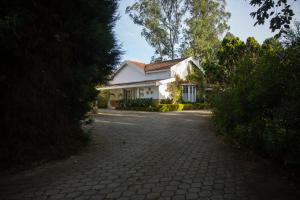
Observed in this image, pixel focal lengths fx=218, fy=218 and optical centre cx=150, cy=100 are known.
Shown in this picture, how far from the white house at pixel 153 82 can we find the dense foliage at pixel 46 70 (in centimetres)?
1826

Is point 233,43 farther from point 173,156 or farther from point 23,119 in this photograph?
point 23,119

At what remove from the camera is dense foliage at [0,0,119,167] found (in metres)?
4.52

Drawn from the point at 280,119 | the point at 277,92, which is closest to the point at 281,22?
the point at 277,92

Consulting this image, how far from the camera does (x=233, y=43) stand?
1759cm

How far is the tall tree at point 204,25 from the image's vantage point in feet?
121

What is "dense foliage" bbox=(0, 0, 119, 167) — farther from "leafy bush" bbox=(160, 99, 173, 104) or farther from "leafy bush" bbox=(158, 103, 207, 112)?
"leafy bush" bbox=(160, 99, 173, 104)

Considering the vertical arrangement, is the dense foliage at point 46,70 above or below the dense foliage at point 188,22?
below

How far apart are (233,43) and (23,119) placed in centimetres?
1673

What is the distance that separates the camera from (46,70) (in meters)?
5.23

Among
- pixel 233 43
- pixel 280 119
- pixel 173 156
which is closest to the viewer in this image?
pixel 280 119

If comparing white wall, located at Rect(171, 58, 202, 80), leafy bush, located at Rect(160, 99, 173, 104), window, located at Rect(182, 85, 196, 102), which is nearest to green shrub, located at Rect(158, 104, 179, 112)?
leafy bush, located at Rect(160, 99, 173, 104)

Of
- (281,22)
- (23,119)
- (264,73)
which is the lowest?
(23,119)

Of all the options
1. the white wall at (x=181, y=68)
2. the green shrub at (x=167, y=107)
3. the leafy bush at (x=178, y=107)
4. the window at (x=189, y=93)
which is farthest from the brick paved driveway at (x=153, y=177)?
the white wall at (x=181, y=68)

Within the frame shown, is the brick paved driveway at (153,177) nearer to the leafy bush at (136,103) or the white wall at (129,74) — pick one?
the leafy bush at (136,103)
